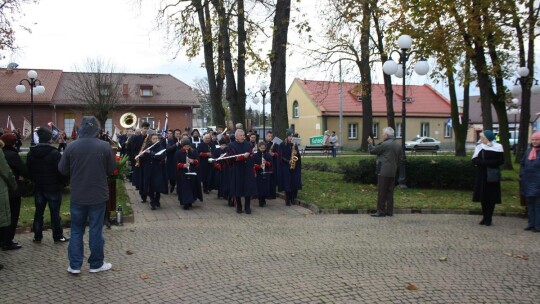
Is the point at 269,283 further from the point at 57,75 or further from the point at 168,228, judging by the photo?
the point at 57,75

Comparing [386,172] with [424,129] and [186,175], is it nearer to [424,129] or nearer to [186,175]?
[186,175]

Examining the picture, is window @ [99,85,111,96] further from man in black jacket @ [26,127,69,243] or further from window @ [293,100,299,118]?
man in black jacket @ [26,127,69,243]

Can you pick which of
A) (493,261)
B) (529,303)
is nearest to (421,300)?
(529,303)

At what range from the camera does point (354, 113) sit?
49969 mm

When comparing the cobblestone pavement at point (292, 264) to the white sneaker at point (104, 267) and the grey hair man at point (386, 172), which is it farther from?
the grey hair man at point (386, 172)

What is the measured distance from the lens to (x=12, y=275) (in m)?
6.28

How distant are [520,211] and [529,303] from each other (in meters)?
6.50

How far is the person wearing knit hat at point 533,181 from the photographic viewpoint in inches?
360

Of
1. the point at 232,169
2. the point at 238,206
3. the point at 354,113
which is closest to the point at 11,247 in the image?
the point at 238,206

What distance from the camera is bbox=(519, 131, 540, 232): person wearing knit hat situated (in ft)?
30.0

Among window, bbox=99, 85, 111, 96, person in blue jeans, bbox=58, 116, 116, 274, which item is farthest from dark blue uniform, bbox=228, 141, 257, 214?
window, bbox=99, 85, 111, 96

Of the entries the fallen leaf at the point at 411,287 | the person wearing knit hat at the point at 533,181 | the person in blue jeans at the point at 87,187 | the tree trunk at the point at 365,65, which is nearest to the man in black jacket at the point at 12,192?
the person in blue jeans at the point at 87,187

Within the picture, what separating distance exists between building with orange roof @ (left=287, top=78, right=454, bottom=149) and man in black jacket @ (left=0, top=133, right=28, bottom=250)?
42270 mm

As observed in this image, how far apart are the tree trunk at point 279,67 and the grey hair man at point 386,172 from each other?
4.79 metres
